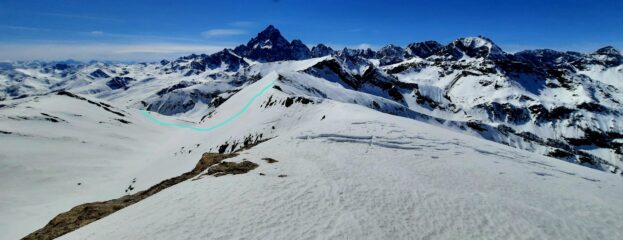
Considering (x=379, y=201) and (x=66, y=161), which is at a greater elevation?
(x=379, y=201)

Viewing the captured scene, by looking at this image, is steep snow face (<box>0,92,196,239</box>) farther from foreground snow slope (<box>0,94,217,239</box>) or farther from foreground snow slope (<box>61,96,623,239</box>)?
foreground snow slope (<box>61,96,623,239</box>)

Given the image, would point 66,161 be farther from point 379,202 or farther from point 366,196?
point 379,202

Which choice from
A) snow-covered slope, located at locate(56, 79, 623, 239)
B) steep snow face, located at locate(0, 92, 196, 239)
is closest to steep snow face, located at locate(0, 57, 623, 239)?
snow-covered slope, located at locate(56, 79, 623, 239)

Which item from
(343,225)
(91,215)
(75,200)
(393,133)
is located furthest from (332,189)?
(75,200)

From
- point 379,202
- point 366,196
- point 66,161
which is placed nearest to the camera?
point 379,202

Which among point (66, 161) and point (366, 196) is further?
point (66, 161)

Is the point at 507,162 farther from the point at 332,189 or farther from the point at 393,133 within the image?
the point at 332,189

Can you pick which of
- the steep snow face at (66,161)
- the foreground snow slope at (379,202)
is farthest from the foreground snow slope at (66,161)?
the foreground snow slope at (379,202)

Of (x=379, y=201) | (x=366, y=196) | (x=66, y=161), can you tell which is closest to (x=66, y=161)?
(x=66, y=161)
